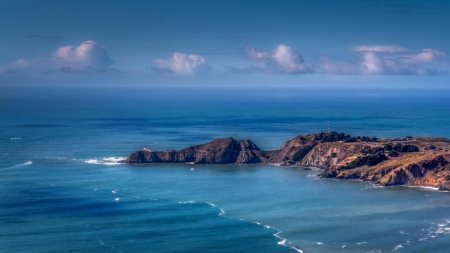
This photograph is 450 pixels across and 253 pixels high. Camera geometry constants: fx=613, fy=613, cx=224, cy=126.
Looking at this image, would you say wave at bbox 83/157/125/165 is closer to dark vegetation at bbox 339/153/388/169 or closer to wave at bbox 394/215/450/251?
dark vegetation at bbox 339/153/388/169

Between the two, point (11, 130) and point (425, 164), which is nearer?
point (425, 164)

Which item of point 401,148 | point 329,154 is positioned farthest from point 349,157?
point 401,148

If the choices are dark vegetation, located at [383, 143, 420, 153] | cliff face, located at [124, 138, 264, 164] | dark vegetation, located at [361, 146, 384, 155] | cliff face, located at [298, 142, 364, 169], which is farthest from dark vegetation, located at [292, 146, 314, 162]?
dark vegetation, located at [383, 143, 420, 153]

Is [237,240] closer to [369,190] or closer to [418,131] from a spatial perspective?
[369,190]

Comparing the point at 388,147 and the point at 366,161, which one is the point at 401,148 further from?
the point at 366,161

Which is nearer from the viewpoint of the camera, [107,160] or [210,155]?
[210,155]

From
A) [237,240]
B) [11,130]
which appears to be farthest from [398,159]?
[11,130]

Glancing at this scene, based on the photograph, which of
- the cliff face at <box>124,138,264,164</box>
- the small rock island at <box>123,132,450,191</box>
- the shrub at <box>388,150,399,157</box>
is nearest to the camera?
the small rock island at <box>123,132,450,191</box>

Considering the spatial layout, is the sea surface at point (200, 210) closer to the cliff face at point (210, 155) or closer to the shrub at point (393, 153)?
the cliff face at point (210, 155)
